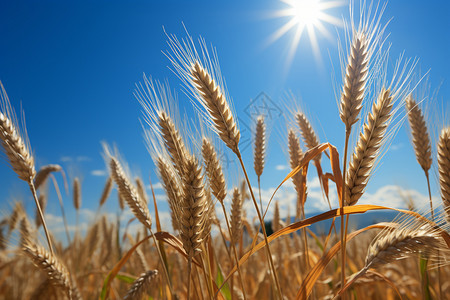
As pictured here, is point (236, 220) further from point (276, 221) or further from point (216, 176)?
point (276, 221)

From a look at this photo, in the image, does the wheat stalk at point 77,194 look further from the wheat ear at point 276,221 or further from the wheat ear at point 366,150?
the wheat ear at point 366,150

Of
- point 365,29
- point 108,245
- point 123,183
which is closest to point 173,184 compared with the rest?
point 123,183

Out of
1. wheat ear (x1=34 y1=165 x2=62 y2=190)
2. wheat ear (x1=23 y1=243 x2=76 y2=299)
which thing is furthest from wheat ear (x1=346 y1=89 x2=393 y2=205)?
wheat ear (x1=34 y1=165 x2=62 y2=190)

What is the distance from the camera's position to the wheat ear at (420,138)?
85.9 inches

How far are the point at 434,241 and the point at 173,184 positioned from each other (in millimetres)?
1190

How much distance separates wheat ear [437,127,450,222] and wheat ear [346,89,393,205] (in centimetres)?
47

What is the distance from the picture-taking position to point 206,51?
1797 millimetres

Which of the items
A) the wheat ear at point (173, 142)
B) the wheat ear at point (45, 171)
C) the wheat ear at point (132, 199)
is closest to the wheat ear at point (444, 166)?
the wheat ear at point (173, 142)

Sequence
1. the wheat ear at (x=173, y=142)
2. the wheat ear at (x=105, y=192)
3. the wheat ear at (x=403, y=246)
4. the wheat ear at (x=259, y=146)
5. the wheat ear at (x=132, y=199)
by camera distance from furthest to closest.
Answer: the wheat ear at (x=105, y=192) → the wheat ear at (x=259, y=146) → the wheat ear at (x=132, y=199) → the wheat ear at (x=173, y=142) → the wheat ear at (x=403, y=246)

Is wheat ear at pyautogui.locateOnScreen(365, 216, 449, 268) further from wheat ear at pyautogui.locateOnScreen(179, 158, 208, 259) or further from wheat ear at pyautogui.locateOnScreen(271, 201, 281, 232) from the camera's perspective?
wheat ear at pyautogui.locateOnScreen(271, 201, 281, 232)

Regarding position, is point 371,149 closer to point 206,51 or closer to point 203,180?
point 203,180

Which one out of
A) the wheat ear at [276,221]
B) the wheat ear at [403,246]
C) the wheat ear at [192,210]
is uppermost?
the wheat ear at [276,221]

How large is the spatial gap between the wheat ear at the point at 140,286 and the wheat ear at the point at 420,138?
2012 millimetres

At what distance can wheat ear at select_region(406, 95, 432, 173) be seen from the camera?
7.16 feet
